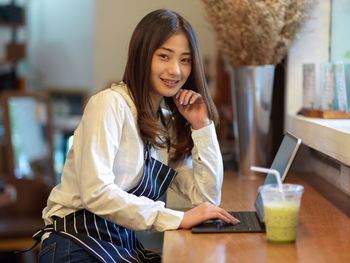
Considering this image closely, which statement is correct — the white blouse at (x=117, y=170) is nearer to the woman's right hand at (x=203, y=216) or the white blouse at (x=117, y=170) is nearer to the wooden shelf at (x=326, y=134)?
the woman's right hand at (x=203, y=216)

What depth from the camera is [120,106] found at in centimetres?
156

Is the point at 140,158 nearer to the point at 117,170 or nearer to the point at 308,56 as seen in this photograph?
the point at 117,170

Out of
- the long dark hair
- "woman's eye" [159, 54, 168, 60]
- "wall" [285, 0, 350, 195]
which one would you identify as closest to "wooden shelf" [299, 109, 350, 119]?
"wall" [285, 0, 350, 195]

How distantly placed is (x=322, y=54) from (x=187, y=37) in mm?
962

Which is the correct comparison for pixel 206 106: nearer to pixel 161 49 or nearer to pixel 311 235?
pixel 161 49

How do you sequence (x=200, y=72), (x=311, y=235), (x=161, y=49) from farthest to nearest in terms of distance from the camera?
(x=200, y=72) < (x=161, y=49) < (x=311, y=235)

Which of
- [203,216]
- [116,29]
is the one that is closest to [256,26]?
[203,216]

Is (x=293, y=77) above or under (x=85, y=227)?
above

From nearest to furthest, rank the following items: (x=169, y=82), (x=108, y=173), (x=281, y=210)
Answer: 1. (x=281, y=210)
2. (x=108, y=173)
3. (x=169, y=82)

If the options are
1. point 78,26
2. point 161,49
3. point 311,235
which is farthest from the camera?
point 78,26

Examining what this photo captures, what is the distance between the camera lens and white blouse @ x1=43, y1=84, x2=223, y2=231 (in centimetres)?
143

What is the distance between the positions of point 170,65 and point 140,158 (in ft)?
0.96

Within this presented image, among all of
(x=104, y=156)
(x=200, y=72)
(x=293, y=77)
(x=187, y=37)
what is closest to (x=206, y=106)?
(x=200, y=72)

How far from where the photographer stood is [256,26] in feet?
7.22
